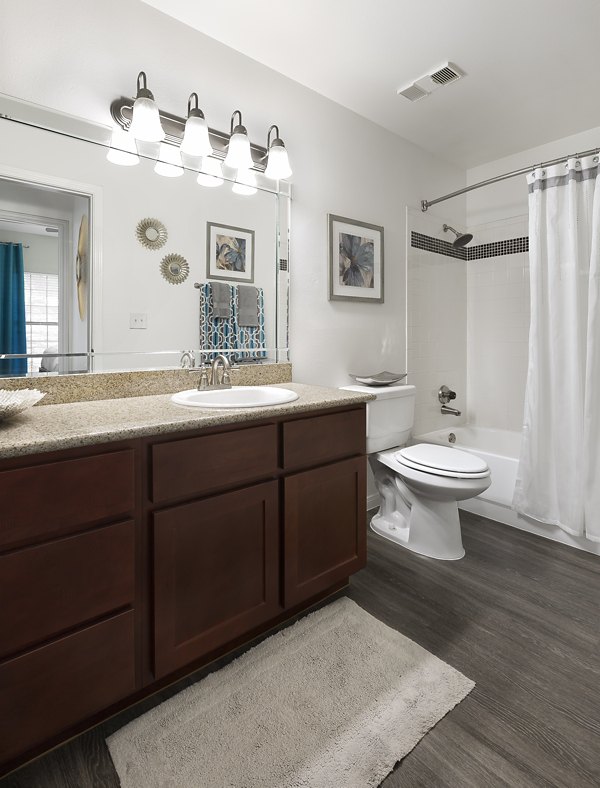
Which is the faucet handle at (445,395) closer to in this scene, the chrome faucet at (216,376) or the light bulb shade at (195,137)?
the chrome faucet at (216,376)

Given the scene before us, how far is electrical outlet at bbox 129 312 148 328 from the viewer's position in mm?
1682

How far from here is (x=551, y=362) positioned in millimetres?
2346

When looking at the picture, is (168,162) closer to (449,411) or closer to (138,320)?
(138,320)

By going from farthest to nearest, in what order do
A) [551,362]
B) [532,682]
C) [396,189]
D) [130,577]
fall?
[396,189]
[551,362]
[532,682]
[130,577]

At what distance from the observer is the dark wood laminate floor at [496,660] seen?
107 cm

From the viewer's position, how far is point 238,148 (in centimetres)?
182

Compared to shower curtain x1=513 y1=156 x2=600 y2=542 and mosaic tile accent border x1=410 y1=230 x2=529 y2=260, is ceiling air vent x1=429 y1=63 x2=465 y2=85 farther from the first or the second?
mosaic tile accent border x1=410 y1=230 x2=529 y2=260

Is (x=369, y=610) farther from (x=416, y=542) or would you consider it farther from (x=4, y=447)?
(x=4, y=447)

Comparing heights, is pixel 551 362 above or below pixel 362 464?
above

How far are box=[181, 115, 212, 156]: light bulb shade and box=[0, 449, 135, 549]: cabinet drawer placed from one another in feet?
4.26

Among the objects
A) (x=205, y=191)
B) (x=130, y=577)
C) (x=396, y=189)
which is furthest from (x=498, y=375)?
(x=130, y=577)

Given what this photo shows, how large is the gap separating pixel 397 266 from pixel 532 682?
2.26 meters

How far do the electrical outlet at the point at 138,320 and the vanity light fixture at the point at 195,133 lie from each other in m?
0.69

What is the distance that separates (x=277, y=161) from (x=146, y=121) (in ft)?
2.02
